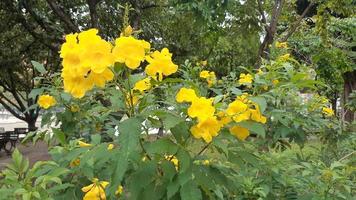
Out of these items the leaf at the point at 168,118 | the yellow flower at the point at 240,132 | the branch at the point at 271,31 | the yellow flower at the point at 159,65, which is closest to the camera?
the leaf at the point at 168,118

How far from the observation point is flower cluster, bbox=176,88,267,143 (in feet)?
4.51

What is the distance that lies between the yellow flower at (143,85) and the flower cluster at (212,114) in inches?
3.9

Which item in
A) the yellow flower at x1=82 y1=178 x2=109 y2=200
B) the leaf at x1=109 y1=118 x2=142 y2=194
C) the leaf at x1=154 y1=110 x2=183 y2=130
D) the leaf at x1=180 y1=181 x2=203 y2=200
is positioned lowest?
the yellow flower at x1=82 y1=178 x2=109 y2=200

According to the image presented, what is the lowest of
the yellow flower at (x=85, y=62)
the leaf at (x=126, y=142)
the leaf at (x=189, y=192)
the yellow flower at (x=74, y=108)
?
the leaf at (x=189, y=192)

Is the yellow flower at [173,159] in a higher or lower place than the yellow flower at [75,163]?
higher

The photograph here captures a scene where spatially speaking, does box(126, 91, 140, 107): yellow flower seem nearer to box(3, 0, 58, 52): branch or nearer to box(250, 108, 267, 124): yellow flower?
box(250, 108, 267, 124): yellow flower

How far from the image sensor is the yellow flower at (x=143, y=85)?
4.82 feet

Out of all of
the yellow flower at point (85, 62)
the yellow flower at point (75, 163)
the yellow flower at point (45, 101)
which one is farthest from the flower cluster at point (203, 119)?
the yellow flower at point (45, 101)

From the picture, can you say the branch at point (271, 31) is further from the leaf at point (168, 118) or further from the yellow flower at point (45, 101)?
the leaf at point (168, 118)

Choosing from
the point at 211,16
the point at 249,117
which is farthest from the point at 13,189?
the point at 211,16

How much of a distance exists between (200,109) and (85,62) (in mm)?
361

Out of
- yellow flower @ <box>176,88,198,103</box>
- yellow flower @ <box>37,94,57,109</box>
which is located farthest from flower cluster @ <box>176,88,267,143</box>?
yellow flower @ <box>37,94,57,109</box>

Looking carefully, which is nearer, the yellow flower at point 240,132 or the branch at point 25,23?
the yellow flower at point 240,132

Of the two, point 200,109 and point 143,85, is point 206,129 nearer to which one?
point 200,109
